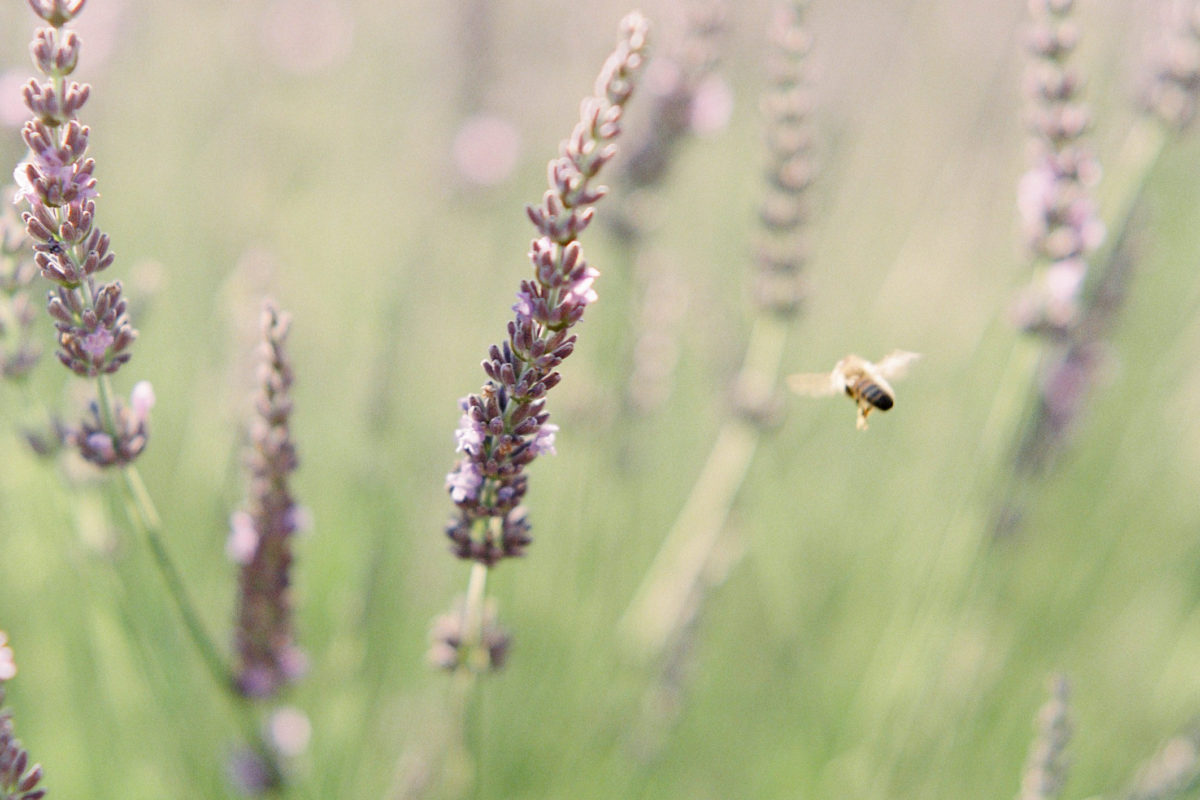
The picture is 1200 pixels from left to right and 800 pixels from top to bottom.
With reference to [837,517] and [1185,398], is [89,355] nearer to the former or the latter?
[837,517]

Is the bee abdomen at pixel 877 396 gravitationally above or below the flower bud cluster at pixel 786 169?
below

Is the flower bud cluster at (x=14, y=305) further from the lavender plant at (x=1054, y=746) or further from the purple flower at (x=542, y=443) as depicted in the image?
the lavender plant at (x=1054, y=746)

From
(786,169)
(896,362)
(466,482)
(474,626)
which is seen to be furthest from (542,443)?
(786,169)

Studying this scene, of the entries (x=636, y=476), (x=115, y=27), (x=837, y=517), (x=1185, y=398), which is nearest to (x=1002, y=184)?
(x=1185, y=398)

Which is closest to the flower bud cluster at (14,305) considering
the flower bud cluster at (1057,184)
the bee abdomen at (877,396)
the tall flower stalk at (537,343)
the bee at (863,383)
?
the tall flower stalk at (537,343)

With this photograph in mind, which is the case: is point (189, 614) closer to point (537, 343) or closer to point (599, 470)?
point (537, 343)

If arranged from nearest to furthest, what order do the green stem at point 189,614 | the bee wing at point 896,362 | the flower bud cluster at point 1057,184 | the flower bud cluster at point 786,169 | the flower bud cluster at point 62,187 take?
the flower bud cluster at point 62,187, the green stem at point 189,614, the bee wing at point 896,362, the flower bud cluster at point 1057,184, the flower bud cluster at point 786,169

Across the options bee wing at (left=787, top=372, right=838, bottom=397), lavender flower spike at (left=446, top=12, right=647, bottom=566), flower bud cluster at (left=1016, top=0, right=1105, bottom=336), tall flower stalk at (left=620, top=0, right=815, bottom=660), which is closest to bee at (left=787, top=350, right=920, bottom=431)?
bee wing at (left=787, top=372, right=838, bottom=397)
